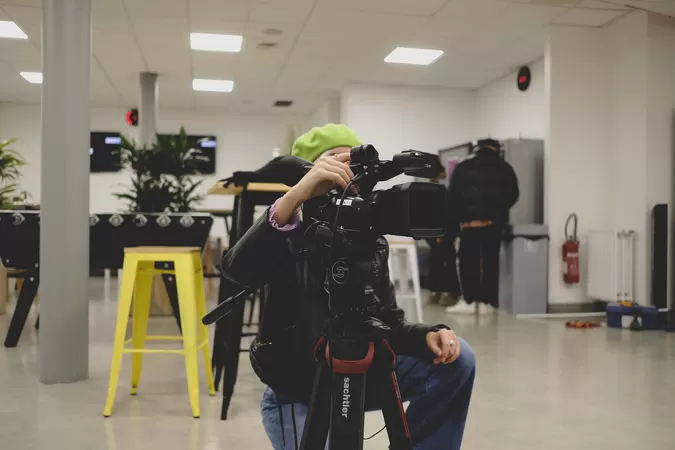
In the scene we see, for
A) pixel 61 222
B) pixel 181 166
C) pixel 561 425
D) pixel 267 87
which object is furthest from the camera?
pixel 267 87

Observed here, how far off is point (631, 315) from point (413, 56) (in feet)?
12.1

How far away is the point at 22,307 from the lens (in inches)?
152

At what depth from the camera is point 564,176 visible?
5668 millimetres

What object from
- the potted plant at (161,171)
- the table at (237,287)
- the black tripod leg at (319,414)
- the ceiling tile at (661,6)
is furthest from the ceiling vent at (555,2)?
the black tripod leg at (319,414)

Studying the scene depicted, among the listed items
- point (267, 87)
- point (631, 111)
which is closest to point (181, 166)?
point (631, 111)

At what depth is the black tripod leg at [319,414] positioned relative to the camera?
1.08 metres

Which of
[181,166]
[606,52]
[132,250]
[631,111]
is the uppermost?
[606,52]

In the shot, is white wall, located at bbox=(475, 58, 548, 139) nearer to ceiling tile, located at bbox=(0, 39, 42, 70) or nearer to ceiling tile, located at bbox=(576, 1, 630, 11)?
ceiling tile, located at bbox=(576, 1, 630, 11)

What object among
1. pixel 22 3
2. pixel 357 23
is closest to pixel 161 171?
pixel 22 3

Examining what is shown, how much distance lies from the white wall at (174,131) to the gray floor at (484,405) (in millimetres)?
6703

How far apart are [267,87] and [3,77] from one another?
11.5 feet

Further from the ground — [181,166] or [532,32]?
[532,32]

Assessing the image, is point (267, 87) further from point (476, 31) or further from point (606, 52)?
point (606, 52)

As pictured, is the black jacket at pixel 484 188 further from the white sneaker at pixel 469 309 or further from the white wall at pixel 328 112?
the white wall at pixel 328 112
